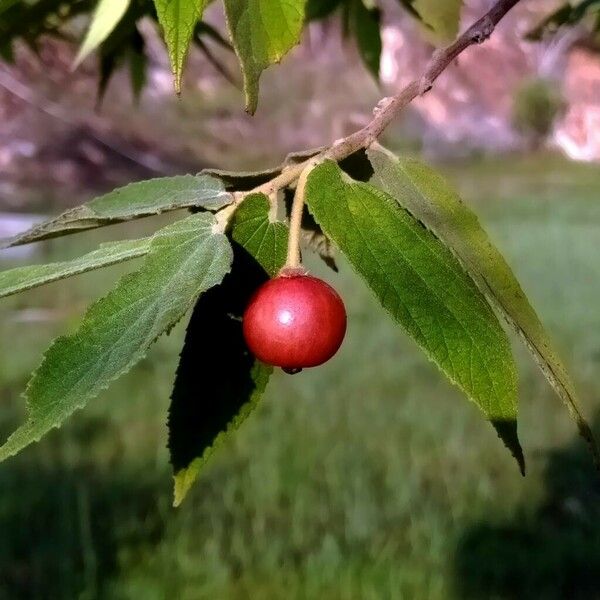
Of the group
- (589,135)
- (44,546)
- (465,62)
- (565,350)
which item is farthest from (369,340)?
(589,135)

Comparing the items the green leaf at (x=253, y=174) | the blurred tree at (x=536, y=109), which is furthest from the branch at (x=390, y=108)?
the blurred tree at (x=536, y=109)

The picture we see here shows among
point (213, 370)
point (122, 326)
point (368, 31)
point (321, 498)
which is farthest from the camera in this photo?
point (321, 498)

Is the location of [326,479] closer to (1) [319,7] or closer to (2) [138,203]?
(1) [319,7]

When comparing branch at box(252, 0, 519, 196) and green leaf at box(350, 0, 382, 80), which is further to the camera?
green leaf at box(350, 0, 382, 80)

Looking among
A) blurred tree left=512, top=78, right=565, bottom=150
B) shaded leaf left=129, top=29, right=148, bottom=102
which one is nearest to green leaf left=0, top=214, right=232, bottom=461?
shaded leaf left=129, top=29, right=148, bottom=102

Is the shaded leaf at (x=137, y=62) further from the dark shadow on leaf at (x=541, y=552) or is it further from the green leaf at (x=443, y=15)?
the dark shadow on leaf at (x=541, y=552)

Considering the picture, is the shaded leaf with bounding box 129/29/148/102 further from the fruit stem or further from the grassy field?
the grassy field

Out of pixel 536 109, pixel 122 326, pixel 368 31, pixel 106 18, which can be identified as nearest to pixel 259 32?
pixel 122 326
